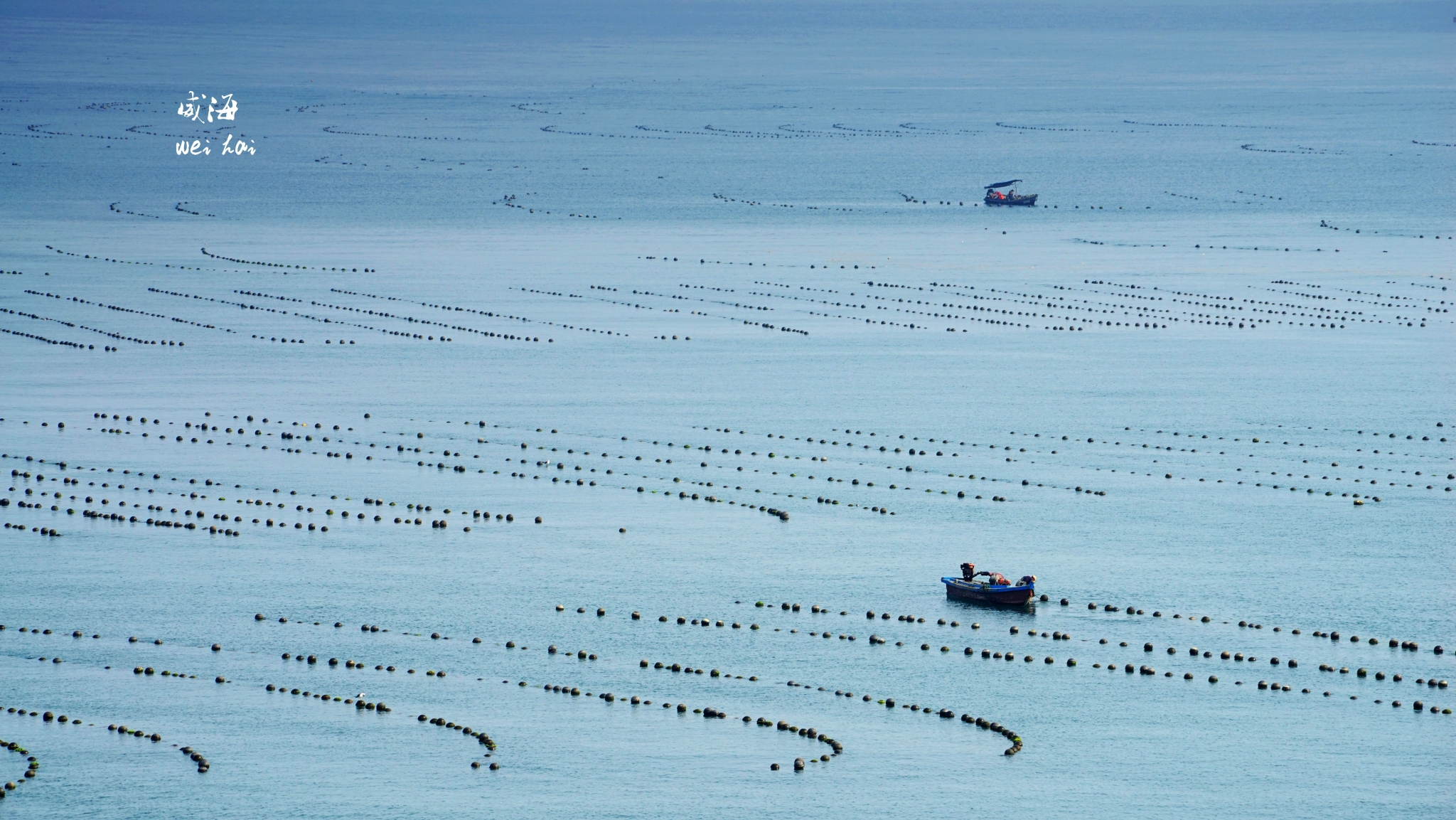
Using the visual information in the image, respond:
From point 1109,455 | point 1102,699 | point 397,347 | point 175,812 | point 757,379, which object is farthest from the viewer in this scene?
point 397,347

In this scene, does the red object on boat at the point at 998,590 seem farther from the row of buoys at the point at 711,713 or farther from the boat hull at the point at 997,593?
the row of buoys at the point at 711,713

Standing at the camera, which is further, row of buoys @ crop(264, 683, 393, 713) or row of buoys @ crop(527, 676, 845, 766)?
row of buoys @ crop(264, 683, 393, 713)

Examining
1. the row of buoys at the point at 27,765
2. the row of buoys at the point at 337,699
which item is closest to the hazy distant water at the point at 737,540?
the row of buoys at the point at 27,765

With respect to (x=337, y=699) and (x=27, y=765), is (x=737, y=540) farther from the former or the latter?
(x=27, y=765)

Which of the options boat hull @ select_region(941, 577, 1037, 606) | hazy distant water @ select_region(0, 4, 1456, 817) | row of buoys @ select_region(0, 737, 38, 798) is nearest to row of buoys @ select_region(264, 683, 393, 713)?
hazy distant water @ select_region(0, 4, 1456, 817)

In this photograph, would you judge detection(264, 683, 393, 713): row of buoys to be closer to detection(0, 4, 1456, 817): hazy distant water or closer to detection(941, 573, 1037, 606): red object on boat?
detection(0, 4, 1456, 817): hazy distant water

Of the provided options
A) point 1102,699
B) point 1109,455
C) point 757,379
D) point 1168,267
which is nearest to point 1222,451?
point 1109,455

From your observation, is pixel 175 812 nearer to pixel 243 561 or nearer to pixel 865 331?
pixel 243 561

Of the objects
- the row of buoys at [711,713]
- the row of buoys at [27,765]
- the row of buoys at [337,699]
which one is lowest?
the row of buoys at [27,765]
